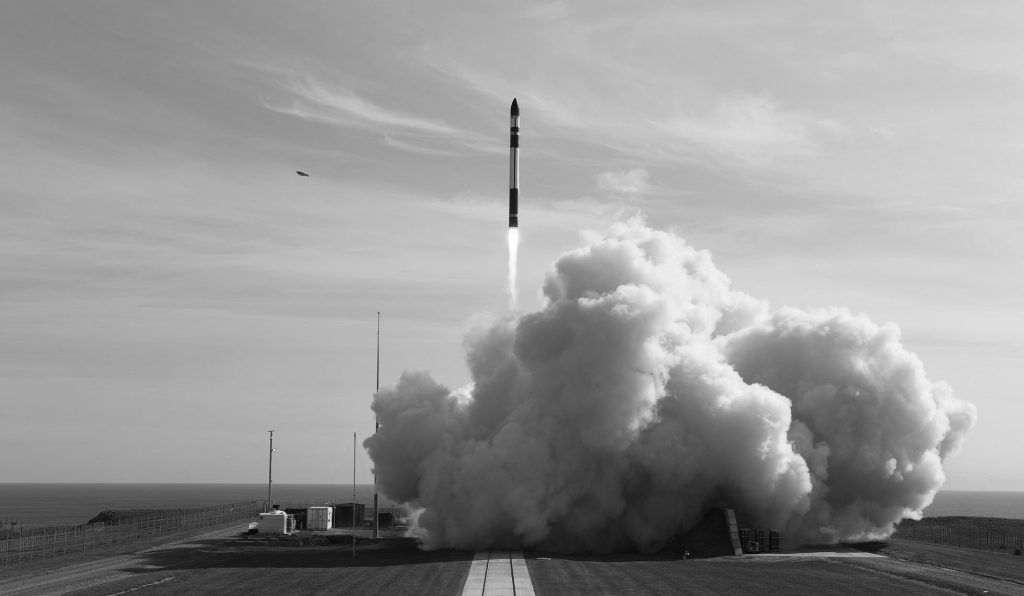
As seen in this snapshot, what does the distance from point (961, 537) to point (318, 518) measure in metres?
Answer: 53.3

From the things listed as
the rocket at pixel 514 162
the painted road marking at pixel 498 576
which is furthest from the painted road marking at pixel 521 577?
the rocket at pixel 514 162

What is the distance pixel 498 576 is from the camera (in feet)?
164

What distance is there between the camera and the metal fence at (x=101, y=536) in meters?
67.1

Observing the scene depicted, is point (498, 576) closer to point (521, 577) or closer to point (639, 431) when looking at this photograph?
point (521, 577)

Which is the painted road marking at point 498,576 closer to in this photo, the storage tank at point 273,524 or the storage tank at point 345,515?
the storage tank at point 273,524

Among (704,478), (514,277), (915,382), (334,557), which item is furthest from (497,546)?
(915,382)

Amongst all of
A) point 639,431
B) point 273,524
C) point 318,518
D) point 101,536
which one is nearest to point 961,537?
point 639,431

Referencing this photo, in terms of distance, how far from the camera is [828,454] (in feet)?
252

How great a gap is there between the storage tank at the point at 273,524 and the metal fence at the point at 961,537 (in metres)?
48.2

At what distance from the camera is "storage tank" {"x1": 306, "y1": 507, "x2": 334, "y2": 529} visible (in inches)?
3580

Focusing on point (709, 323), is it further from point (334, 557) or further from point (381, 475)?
point (334, 557)

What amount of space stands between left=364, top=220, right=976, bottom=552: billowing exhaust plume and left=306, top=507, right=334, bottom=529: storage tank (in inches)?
553

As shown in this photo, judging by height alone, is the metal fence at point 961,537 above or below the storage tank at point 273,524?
below

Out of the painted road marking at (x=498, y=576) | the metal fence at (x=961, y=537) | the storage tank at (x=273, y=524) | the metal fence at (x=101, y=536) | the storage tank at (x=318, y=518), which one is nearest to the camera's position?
the painted road marking at (x=498, y=576)
